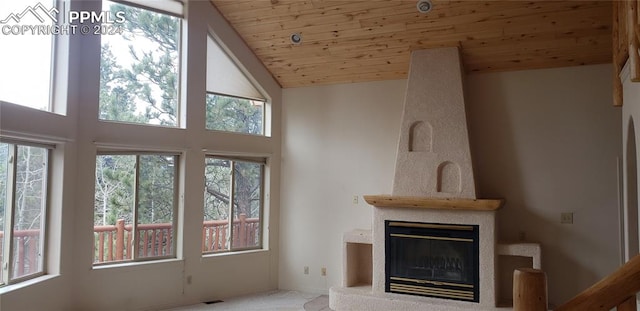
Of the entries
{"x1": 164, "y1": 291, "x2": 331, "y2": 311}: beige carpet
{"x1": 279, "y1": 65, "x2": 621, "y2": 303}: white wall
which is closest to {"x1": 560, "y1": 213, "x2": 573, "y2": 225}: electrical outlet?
{"x1": 279, "y1": 65, "x2": 621, "y2": 303}: white wall

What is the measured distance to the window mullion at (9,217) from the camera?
416 cm

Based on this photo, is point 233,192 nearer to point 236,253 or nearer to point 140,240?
point 236,253

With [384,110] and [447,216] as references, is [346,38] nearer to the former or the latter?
[384,110]

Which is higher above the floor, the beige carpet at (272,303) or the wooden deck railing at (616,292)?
the wooden deck railing at (616,292)

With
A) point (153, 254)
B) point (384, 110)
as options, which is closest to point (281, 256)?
point (153, 254)

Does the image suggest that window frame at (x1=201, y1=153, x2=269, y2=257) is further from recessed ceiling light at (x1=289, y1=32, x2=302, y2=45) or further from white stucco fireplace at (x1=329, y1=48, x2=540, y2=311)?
recessed ceiling light at (x1=289, y1=32, x2=302, y2=45)

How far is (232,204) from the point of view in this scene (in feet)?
20.2

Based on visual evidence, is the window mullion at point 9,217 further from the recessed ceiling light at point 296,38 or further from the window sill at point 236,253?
the recessed ceiling light at point 296,38

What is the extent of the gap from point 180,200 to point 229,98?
1.46 meters

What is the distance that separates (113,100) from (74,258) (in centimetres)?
167

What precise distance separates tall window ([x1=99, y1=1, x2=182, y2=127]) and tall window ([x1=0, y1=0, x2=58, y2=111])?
557 mm

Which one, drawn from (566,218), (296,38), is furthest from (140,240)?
(566,218)

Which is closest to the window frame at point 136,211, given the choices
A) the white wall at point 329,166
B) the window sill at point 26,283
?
the window sill at point 26,283

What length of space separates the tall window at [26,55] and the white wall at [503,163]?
9.68 feet
